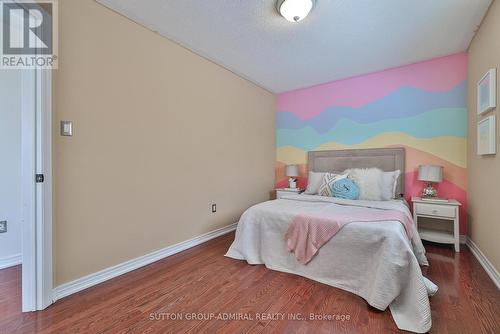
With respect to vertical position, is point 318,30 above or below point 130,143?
above

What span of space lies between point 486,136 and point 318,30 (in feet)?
6.09

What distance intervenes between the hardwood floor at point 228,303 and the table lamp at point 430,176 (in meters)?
0.93

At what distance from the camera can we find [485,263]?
2.07 m

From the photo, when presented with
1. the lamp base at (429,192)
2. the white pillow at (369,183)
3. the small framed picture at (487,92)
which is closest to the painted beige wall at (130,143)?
the white pillow at (369,183)

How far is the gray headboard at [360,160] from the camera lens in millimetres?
3168

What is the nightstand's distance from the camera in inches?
99.0

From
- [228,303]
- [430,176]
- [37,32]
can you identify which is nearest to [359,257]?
[228,303]

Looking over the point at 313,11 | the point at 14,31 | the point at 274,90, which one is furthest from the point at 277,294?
the point at 274,90

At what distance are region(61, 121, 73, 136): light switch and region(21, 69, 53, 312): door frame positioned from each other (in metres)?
0.15

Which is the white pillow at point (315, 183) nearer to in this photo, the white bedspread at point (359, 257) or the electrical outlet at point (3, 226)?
the white bedspread at point (359, 257)

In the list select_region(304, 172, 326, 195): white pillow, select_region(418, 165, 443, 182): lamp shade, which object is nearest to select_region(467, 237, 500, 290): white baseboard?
select_region(418, 165, 443, 182): lamp shade

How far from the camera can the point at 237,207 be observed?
350cm

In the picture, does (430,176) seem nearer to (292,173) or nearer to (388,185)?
(388,185)

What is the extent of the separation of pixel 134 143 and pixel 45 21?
3.48 ft
